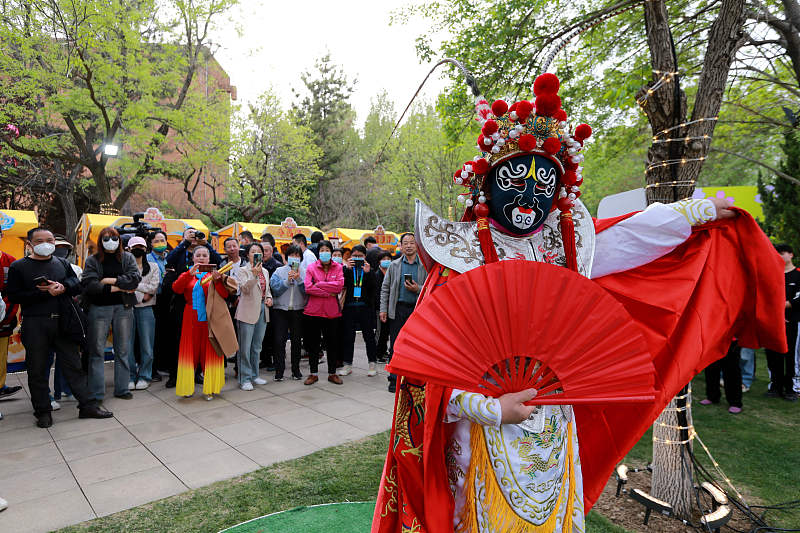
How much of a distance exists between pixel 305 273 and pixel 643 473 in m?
5.14

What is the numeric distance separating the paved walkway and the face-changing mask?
136 inches

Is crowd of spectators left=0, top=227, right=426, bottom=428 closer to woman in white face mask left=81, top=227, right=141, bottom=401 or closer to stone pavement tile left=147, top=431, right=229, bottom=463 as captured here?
woman in white face mask left=81, top=227, right=141, bottom=401

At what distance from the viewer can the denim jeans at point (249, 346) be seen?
21.6 feet

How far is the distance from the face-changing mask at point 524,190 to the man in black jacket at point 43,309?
5006mm

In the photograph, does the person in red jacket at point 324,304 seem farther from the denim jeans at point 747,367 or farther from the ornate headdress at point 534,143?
the denim jeans at point 747,367

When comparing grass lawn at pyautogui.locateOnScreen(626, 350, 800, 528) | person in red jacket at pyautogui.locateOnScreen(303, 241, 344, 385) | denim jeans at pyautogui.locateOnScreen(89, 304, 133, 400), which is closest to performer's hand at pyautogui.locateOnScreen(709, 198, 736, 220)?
grass lawn at pyautogui.locateOnScreen(626, 350, 800, 528)

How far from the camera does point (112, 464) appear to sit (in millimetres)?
4082

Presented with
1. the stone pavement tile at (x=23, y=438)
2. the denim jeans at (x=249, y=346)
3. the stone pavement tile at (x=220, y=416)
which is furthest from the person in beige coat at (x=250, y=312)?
the stone pavement tile at (x=23, y=438)

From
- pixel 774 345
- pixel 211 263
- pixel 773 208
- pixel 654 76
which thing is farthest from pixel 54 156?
→ pixel 773 208

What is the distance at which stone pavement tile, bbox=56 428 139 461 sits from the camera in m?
4.30

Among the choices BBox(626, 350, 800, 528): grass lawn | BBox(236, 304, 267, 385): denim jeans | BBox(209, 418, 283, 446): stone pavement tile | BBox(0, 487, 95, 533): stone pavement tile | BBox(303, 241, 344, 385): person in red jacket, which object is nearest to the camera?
BBox(0, 487, 95, 533): stone pavement tile

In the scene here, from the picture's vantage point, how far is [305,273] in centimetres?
714

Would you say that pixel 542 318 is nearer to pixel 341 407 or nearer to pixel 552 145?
pixel 552 145

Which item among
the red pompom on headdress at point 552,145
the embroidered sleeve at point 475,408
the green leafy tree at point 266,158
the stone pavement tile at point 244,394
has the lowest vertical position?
the stone pavement tile at point 244,394
